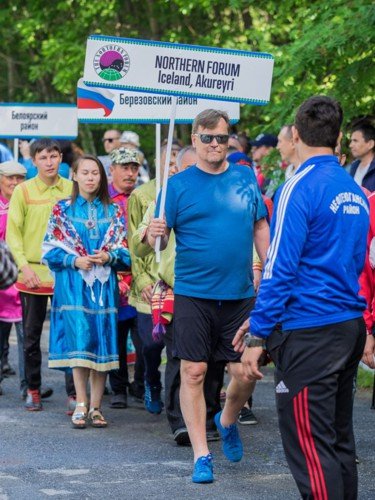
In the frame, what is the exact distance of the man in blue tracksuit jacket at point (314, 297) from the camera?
5832 millimetres

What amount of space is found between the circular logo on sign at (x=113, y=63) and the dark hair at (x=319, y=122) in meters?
3.11

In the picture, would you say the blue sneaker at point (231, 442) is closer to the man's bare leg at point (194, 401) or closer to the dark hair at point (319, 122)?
the man's bare leg at point (194, 401)

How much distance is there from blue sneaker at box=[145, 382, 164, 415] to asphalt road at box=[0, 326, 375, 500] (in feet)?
0.24

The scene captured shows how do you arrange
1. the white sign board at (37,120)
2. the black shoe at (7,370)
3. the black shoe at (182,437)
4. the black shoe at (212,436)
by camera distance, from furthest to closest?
the white sign board at (37,120), the black shoe at (7,370), the black shoe at (212,436), the black shoe at (182,437)

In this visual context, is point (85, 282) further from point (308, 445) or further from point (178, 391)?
point (308, 445)

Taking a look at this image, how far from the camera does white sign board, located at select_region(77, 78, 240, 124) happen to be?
32.5 ft

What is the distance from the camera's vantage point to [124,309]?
35.4 ft

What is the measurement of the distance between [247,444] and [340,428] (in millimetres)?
2783

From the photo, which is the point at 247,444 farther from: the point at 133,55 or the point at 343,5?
the point at 343,5

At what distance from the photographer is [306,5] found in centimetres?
1304

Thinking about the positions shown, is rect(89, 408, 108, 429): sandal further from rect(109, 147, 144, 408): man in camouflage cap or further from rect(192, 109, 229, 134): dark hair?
rect(192, 109, 229, 134): dark hair

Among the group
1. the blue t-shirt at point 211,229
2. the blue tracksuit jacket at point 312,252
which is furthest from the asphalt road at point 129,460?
the blue tracksuit jacket at point 312,252

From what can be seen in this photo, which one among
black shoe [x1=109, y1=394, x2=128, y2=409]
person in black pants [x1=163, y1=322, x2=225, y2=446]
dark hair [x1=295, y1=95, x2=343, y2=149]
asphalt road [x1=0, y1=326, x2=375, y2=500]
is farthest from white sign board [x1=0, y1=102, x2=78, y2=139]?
dark hair [x1=295, y1=95, x2=343, y2=149]

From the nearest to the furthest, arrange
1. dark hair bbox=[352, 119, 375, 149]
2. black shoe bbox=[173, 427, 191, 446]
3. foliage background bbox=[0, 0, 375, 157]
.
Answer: black shoe bbox=[173, 427, 191, 446] < dark hair bbox=[352, 119, 375, 149] < foliage background bbox=[0, 0, 375, 157]
